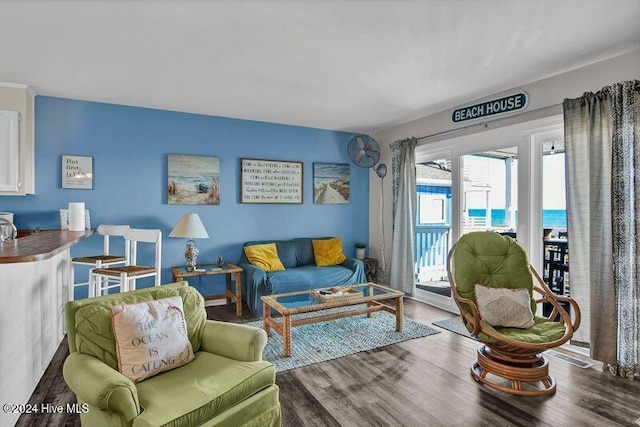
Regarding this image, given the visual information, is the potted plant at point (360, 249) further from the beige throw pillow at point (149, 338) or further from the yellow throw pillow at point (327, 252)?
the beige throw pillow at point (149, 338)

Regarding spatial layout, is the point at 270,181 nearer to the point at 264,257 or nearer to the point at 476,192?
the point at 264,257

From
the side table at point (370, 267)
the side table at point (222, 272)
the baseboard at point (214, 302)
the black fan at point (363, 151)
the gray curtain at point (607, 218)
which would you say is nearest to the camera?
the gray curtain at point (607, 218)

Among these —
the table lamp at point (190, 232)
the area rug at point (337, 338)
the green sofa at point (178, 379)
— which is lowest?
the area rug at point (337, 338)

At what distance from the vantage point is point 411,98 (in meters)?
3.81

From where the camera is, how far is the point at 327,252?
15.9 feet

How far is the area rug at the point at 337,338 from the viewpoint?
9.57 feet

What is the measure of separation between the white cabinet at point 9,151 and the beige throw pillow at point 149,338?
8.44 feet

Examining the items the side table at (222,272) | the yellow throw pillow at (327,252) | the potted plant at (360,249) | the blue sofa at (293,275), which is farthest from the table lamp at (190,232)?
the potted plant at (360,249)

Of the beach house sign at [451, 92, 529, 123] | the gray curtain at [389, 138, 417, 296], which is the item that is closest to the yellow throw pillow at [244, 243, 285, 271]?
the gray curtain at [389, 138, 417, 296]

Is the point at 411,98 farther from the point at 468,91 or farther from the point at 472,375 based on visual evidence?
the point at 472,375

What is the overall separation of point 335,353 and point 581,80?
3.13 metres

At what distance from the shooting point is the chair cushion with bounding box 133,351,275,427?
143 centimetres

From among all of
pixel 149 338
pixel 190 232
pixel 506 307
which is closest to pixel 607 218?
pixel 506 307

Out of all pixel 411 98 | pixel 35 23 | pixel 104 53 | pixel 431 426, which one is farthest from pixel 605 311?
pixel 35 23
